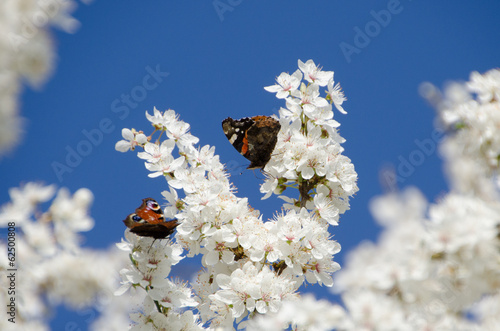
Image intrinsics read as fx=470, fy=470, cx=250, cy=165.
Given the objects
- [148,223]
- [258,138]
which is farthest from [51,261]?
[258,138]

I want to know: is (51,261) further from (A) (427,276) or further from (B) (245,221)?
(A) (427,276)

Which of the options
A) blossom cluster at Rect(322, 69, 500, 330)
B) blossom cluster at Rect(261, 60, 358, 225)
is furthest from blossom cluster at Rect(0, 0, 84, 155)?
blossom cluster at Rect(261, 60, 358, 225)

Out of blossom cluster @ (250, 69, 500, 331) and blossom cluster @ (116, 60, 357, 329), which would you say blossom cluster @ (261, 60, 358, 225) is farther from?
blossom cluster @ (250, 69, 500, 331)

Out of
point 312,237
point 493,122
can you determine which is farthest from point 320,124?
point 493,122

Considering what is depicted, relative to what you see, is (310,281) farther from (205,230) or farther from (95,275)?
(95,275)

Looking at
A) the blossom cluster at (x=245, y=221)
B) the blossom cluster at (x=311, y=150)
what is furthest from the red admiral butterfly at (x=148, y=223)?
the blossom cluster at (x=311, y=150)
